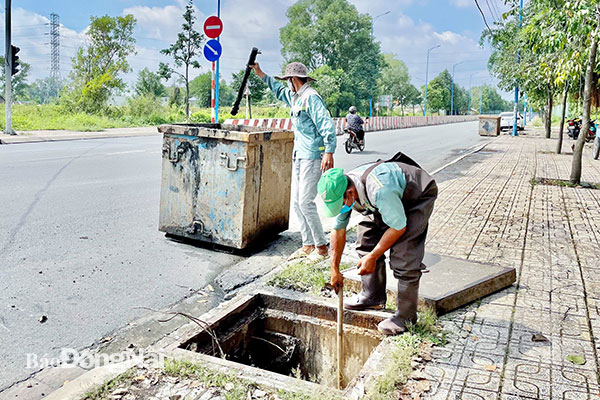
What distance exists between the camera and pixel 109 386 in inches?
107

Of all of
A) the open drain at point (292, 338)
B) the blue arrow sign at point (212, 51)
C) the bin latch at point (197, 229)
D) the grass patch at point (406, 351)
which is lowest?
the open drain at point (292, 338)

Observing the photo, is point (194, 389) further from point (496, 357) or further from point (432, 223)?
point (432, 223)

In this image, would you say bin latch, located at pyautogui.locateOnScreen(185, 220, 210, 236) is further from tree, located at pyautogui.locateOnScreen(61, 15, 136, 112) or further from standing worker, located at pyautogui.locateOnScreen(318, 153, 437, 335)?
tree, located at pyautogui.locateOnScreen(61, 15, 136, 112)

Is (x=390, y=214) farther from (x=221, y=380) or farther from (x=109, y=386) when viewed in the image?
(x=109, y=386)

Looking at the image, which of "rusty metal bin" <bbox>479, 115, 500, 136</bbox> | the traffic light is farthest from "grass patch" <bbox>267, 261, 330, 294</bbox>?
"rusty metal bin" <bbox>479, 115, 500, 136</bbox>

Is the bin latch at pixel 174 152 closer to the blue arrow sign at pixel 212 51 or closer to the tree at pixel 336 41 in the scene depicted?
the blue arrow sign at pixel 212 51

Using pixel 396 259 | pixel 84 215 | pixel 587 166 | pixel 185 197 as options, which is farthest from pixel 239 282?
pixel 587 166

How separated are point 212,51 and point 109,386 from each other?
12391 mm

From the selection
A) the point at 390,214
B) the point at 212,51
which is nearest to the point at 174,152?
the point at 390,214

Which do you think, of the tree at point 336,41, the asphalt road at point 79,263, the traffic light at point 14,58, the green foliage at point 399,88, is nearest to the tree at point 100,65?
the traffic light at point 14,58

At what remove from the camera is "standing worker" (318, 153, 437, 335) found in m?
3.00

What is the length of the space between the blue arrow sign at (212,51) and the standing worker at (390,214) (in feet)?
37.3

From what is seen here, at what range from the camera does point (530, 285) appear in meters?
4.41

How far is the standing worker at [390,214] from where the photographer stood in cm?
300
